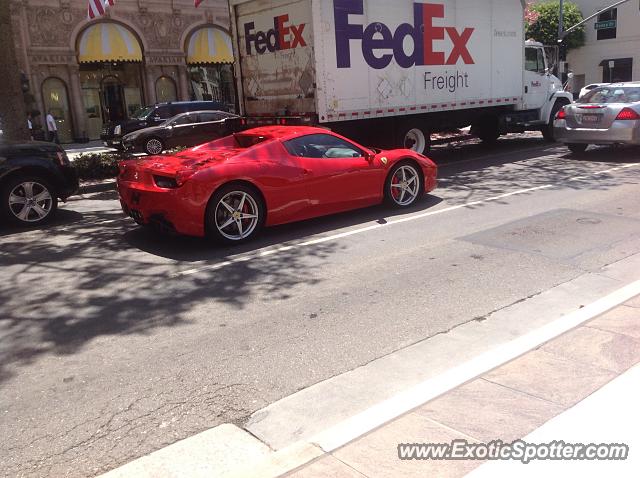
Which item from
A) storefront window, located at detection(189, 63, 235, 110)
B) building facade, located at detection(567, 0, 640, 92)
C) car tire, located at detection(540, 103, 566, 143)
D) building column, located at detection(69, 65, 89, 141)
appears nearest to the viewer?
car tire, located at detection(540, 103, 566, 143)

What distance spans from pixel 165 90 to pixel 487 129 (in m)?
18.1

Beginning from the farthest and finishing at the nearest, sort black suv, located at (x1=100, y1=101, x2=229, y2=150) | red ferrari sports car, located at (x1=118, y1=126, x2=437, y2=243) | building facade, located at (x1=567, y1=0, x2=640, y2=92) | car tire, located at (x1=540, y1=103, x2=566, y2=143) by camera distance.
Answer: building facade, located at (x1=567, y1=0, x2=640, y2=92)
black suv, located at (x1=100, y1=101, x2=229, y2=150)
car tire, located at (x1=540, y1=103, x2=566, y2=143)
red ferrari sports car, located at (x1=118, y1=126, x2=437, y2=243)

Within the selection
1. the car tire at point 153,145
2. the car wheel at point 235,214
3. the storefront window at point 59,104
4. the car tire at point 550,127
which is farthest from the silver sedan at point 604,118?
the storefront window at point 59,104

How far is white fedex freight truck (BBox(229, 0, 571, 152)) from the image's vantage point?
1195 centimetres

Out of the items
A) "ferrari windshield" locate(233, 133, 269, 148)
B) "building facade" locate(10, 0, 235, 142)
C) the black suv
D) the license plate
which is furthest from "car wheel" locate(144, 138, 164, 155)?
the license plate

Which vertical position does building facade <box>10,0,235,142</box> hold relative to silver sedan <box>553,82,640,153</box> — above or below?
above

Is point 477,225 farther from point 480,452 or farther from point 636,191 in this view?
point 480,452

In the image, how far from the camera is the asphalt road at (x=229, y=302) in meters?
3.64

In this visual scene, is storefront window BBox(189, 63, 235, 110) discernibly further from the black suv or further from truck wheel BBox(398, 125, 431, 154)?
truck wheel BBox(398, 125, 431, 154)

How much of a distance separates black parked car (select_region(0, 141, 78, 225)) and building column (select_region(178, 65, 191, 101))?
2111 centimetres

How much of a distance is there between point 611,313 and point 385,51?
9202 mm

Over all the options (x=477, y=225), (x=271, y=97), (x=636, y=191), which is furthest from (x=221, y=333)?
(x=271, y=97)

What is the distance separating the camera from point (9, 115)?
12.1m

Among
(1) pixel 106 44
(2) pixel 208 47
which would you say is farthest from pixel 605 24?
(1) pixel 106 44
